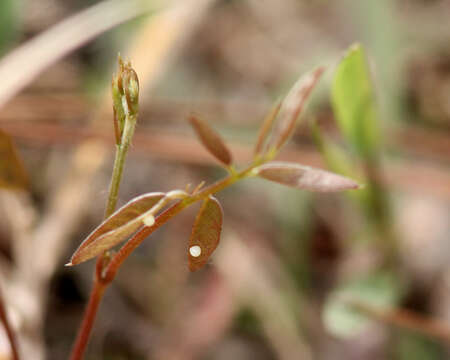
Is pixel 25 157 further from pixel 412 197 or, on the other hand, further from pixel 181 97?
pixel 412 197

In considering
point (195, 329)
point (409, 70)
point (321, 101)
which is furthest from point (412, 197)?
point (195, 329)

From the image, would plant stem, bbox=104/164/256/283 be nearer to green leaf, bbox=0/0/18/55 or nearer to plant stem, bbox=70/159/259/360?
plant stem, bbox=70/159/259/360

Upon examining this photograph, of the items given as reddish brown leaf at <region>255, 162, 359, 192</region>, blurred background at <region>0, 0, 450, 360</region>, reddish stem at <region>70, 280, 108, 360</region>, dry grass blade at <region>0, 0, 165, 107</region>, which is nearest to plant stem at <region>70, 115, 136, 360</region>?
reddish stem at <region>70, 280, 108, 360</region>

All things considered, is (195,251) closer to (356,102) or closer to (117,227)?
(117,227)

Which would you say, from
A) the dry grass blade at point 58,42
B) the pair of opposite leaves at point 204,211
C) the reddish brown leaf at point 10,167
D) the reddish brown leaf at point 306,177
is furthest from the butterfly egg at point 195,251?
the dry grass blade at point 58,42

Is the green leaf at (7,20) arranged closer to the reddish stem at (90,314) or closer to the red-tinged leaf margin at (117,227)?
the reddish stem at (90,314)
